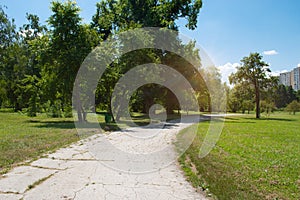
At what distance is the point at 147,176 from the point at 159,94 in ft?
75.1

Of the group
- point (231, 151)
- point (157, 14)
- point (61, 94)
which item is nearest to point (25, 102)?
point (61, 94)

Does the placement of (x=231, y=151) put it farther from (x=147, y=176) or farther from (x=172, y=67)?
(x=172, y=67)

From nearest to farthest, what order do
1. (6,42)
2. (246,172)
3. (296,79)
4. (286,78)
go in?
(246,172), (6,42), (296,79), (286,78)

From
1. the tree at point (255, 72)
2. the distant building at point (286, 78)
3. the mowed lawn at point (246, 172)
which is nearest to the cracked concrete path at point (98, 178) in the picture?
the mowed lawn at point (246, 172)

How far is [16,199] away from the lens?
139 inches

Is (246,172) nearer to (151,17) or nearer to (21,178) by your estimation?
(21,178)

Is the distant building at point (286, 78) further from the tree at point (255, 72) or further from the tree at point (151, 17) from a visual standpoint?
the tree at point (151, 17)

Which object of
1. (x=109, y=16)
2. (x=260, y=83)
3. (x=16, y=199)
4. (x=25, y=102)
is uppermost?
(x=109, y=16)

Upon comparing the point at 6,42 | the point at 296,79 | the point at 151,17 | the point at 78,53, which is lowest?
the point at 78,53

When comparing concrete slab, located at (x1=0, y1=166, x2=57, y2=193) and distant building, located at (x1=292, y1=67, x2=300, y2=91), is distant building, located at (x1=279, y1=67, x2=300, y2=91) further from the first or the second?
concrete slab, located at (x1=0, y1=166, x2=57, y2=193)

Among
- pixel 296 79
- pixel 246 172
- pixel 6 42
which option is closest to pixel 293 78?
pixel 296 79

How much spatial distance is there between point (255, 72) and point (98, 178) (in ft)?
108

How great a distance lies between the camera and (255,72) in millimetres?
32938

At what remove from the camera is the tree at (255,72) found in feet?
107
